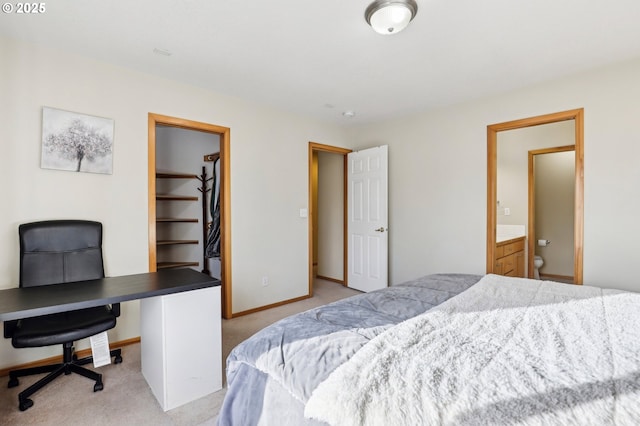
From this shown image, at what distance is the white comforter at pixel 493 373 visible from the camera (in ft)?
2.41

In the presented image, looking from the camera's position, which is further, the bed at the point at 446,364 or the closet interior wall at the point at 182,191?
the closet interior wall at the point at 182,191

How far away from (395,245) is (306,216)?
1.25 metres

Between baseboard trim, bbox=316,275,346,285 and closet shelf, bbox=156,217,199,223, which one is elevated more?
closet shelf, bbox=156,217,199,223

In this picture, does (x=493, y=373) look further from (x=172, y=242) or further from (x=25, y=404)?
(x=172, y=242)

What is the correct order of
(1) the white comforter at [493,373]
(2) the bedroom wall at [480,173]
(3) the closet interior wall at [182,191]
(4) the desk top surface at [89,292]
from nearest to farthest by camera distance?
(1) the white comforter at [493,373] < (4) the desk top surface at [89,292] < (2) the bedroom wall at [480,173] < (3) the closet interior wall at [182,191]

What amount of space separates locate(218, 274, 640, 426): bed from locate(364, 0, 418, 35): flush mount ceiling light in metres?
1.62

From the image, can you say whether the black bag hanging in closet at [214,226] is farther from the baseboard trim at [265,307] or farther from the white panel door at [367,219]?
the white panel door at [367,219]

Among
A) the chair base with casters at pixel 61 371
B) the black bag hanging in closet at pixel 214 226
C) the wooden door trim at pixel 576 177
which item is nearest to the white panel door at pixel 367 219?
the wooden door trim at pixel 576 177

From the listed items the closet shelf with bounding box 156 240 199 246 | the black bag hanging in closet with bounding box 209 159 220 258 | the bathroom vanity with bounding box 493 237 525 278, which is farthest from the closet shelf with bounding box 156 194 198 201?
the bathroom vanity with bounding box 493 237 525 278

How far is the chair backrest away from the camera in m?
2.12

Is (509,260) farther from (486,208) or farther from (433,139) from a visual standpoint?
(433,139)

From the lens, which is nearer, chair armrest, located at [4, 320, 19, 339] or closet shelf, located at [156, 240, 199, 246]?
chair armrest, located at [4, 320, 19, 339]

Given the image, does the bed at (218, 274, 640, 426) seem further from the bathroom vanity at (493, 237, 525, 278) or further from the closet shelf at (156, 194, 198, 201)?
the closet shelf at (156, 194, 198, 201)

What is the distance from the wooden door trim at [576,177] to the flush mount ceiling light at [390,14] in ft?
6.27
